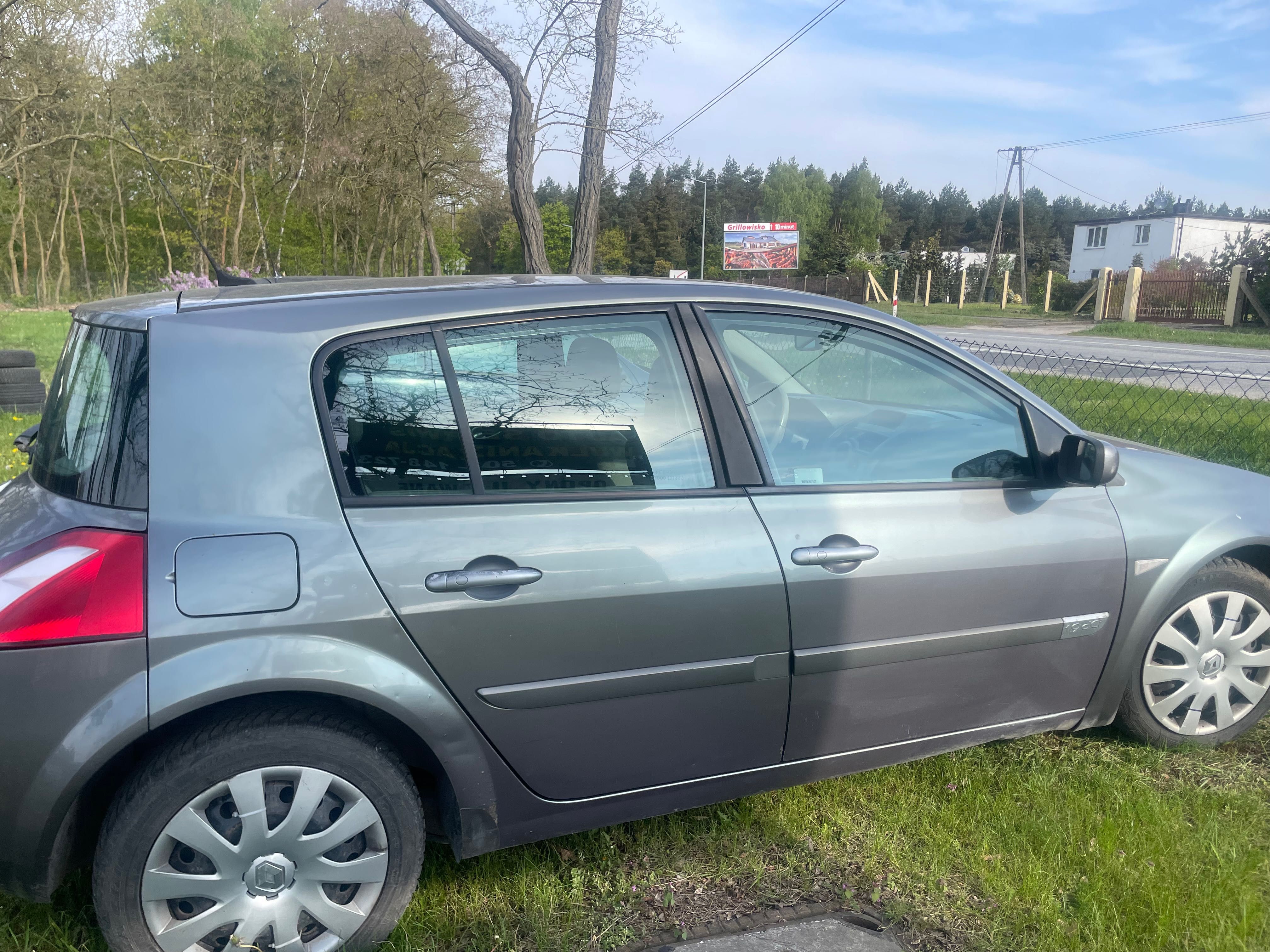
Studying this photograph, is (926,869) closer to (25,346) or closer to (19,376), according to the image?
(19,376)

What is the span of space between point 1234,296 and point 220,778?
109ft

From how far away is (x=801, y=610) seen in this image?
244 cm

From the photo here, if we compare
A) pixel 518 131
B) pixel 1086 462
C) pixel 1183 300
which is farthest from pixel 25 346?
pixel 1183 300

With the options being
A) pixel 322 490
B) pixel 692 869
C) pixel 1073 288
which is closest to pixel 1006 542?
pixel 692 869

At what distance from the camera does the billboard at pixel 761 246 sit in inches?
1833

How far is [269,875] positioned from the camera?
2.04 m

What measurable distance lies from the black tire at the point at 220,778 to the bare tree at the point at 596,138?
10009mm

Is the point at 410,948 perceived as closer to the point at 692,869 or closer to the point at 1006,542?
the point at 692,869

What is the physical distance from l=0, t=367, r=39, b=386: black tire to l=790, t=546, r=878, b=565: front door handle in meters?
9.32

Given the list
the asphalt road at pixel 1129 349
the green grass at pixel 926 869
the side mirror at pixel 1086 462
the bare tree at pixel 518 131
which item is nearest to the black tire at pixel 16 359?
the bare tree at pixel 518 131

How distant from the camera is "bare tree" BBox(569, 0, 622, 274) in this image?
1163 cm

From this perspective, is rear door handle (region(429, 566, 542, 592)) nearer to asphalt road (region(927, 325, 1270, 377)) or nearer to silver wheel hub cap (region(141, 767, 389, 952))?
silver wheel hub cap (region(141, 767, 389, 952))

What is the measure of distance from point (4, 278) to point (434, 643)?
147ft

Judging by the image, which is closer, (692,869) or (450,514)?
(450,514)
